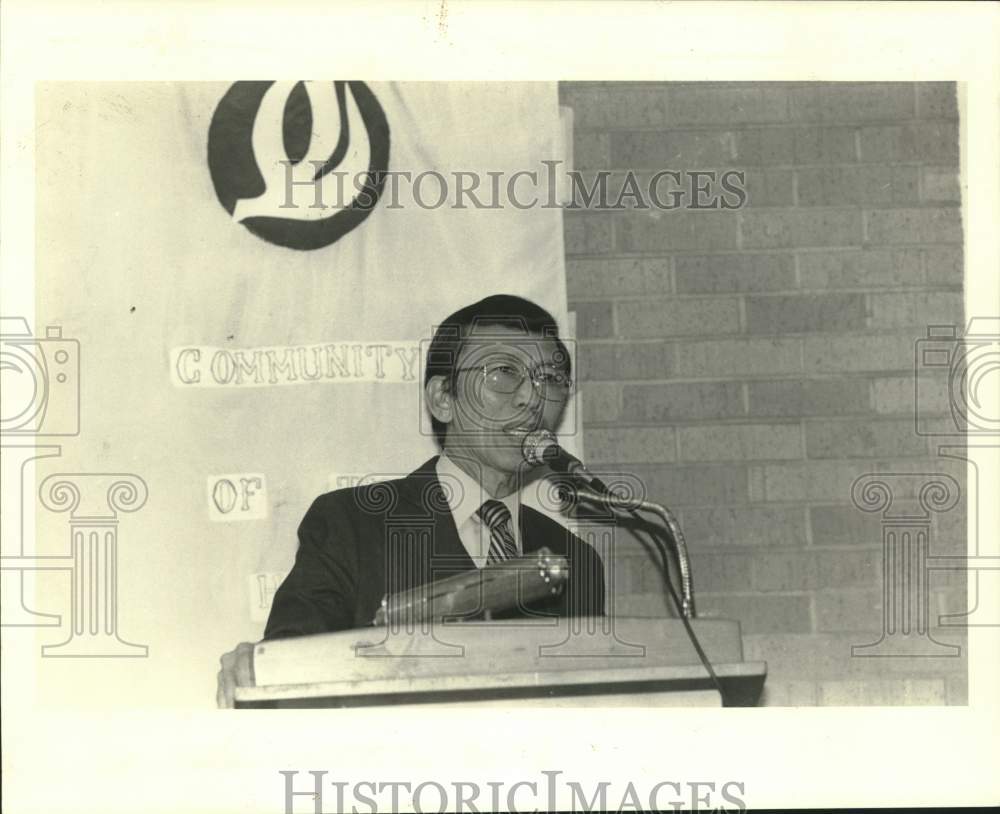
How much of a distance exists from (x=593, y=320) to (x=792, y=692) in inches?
37.1

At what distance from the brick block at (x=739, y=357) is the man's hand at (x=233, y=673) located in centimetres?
115

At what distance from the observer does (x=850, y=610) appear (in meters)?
3.16

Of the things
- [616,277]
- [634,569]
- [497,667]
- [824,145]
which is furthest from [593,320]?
[497,667]

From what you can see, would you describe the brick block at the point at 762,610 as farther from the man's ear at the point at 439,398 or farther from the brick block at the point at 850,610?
the man's ear at the point at 439,398

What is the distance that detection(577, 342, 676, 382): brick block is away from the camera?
3166mm

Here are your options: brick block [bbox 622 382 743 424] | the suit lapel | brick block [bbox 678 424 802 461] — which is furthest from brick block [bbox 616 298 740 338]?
the suit lapel

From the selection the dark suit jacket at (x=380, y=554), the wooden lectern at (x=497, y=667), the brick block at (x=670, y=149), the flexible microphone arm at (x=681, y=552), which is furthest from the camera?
the brick block at (x=670, y=149)

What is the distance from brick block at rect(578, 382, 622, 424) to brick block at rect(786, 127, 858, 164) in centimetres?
69

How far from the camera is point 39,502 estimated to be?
10.1ft

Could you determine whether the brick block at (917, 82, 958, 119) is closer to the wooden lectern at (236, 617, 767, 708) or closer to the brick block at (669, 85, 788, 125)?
the brick block at (669, 85, 788, 125)

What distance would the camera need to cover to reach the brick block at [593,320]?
317 cm

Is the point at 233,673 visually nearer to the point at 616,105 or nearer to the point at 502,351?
the point at 502,351

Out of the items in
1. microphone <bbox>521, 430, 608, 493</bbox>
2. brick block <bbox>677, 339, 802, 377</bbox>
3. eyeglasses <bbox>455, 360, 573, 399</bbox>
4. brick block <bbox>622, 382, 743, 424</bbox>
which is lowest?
microphone <bbox>521, 430, 608, 493</bbox>

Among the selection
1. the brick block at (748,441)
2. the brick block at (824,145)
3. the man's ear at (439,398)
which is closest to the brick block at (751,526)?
the brick block at (748,441)
